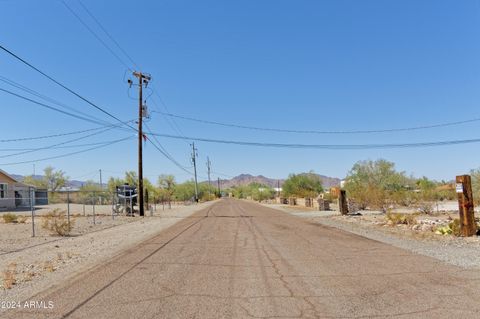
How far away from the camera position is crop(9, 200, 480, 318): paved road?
265 inches

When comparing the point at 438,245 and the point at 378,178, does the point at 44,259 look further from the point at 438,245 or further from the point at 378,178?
the point at 378,178

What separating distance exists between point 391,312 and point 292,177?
84828mm

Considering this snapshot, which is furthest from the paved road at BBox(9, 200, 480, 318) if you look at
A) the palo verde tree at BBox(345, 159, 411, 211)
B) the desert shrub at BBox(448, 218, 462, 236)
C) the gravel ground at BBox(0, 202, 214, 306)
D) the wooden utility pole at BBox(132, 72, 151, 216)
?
the palo verde tree at BBox(345, 159, 411, 211)

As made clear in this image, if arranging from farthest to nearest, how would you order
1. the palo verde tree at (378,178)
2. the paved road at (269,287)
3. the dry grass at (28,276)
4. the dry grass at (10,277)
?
the palo verde tree at (378,178) < the dry grass at (28,276) < the dry grass at (10,277) < the paved road at (269,287)

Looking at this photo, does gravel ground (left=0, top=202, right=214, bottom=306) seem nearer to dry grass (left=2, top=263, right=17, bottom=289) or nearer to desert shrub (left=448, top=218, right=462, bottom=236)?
dry grass (left=2, top=263, right=17, bottom=289)

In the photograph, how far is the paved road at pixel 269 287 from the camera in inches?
265

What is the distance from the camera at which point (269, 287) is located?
8.33m

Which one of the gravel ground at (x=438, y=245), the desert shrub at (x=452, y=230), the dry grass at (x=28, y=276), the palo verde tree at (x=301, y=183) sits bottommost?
the gravel ground at (x=438, y=245)

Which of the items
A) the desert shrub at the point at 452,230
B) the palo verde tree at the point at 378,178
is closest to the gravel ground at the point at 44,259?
the desert shrub at the point at 452,230

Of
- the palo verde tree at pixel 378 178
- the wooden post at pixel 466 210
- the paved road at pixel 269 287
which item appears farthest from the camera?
the palo verde tree at pixel 378 178

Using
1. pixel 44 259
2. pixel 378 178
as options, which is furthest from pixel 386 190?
pixel 44 259

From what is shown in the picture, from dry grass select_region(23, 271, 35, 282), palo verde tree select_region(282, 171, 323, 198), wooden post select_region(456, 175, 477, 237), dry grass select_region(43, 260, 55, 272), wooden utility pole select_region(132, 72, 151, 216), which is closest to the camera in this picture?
A: dry grass select_region(23, 271, 35, 282)

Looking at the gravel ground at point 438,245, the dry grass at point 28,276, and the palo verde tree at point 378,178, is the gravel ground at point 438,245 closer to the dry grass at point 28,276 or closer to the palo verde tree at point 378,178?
the dry grass at point 28,276

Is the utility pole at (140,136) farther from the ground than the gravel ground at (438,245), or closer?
farther from the ground
